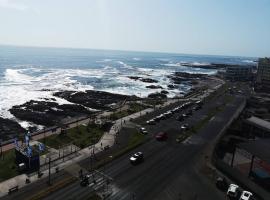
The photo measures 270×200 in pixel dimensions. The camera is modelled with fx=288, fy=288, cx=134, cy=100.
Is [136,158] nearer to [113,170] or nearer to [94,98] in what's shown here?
[113,170]

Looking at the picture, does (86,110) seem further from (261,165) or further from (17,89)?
(261,165)

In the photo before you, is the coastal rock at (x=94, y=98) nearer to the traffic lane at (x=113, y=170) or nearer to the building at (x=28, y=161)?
the traffic lane at (x=113, y=170)

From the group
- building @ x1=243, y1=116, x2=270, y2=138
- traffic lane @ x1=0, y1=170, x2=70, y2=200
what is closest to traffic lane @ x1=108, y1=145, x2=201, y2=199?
traffic lane @ x1=0, y1=170, x2=70, y2=200

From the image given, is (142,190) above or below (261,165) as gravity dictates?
below

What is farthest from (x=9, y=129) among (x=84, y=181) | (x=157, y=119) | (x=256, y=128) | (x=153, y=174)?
(x=256, y=128)

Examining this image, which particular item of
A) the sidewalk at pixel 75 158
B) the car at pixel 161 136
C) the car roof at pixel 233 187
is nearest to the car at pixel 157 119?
the sidewalk at pixel 75 158

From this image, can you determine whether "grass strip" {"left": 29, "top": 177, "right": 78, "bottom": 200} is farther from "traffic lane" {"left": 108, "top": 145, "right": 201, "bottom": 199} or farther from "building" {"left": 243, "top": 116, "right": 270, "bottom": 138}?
"building" {"left": 243, "top": 116, "right": 270, "bottom": 138}

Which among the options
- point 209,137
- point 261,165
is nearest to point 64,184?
point 261,165
